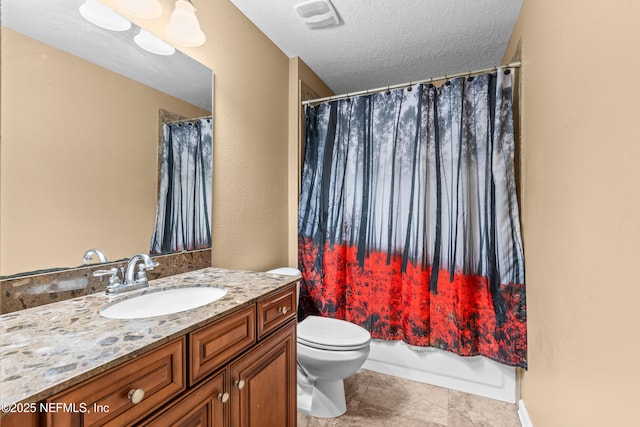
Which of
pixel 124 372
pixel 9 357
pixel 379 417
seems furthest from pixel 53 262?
pixel 379 417

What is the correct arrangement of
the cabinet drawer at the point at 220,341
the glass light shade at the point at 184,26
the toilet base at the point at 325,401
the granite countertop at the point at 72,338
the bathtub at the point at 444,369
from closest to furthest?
1. the granite countertop at the point at 72,338
2. the cabinet drawer at the point at 220,341
3. the glass light shade at the point at 184,26
4. the toilet base at the point at 325,401
5. the bathtub at the point at 444,369

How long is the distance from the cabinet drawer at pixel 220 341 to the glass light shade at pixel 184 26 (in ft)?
4.07

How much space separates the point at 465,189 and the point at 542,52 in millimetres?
778

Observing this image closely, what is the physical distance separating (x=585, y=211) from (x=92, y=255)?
168cm

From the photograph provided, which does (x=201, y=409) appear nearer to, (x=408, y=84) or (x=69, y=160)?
(x=69, y=160)

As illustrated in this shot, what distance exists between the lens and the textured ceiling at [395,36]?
1649mm

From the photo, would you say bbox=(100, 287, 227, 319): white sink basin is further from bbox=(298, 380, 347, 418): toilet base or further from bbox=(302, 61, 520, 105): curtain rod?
bbox=(302, 61, 520, 105): curtain rod

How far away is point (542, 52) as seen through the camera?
125cm

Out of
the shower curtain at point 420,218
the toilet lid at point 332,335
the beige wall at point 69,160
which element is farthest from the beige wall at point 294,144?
the beige wall at point 69,160

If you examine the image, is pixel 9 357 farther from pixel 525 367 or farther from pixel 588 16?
pixel 525 367

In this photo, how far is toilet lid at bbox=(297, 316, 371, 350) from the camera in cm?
149

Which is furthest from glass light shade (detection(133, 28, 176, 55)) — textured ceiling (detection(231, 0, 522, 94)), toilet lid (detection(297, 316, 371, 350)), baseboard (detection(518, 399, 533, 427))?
baseboard (detection(518, 399, 533, 427))

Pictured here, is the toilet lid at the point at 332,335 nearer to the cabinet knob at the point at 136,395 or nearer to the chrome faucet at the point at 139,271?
the chrome faucet at the point at 139,271

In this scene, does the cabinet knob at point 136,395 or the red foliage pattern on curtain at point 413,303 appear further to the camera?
the red foliage pattern on curtain at point 413,303
